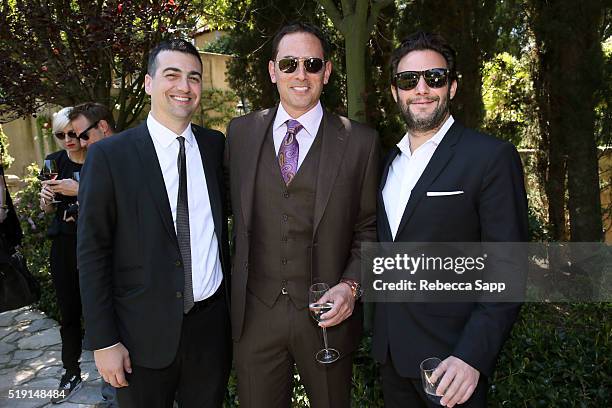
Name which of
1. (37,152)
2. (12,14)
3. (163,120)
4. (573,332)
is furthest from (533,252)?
(37,152)

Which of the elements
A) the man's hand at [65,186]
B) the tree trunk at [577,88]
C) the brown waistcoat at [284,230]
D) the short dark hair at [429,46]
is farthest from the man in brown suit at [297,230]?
the tree trunk at [577,88]

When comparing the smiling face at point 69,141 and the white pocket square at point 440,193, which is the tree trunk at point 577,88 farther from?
the smiling face at point 69,141

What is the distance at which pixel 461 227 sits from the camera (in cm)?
220

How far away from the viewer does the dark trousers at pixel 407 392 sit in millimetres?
2170

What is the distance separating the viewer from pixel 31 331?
20.0 feet

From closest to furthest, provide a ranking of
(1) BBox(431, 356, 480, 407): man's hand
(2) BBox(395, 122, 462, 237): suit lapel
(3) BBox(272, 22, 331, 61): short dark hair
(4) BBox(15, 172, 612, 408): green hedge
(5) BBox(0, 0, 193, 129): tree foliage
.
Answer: (1) BBox(431, 356, 480, 407): man's hand < (2) BBox(395, 122, 462, 237): suit lapel < (3) BBox(272, 22, 331, 61): short dark hair < (4) BBox(15, 172, 612, 408): green hedge < (5) BBox(0, 0, 193, 129): tree foliage

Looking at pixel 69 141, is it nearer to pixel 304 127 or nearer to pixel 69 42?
pixel 304 127

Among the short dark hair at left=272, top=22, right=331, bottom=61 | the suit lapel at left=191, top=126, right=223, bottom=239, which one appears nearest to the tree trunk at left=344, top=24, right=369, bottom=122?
the short dark hair at left=272, top=22, right=331, bottom=61

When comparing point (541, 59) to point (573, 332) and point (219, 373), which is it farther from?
point (219, 373)

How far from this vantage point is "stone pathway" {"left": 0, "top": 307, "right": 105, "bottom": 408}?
436cm

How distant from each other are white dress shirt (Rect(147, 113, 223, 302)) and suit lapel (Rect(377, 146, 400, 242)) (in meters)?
0.82

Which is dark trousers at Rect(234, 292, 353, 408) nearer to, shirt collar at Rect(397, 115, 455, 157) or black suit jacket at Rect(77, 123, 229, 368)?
black suit jacket at Rect(77, 123, 229, 368)

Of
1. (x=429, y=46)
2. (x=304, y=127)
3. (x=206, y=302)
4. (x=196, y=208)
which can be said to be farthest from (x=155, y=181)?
(x=429, y=46)

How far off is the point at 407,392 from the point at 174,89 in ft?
5.92
